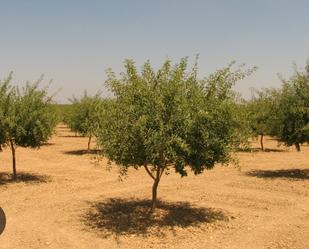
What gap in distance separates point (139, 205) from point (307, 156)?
63.7 ft

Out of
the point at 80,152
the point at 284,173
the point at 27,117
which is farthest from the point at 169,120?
the point at 80,152

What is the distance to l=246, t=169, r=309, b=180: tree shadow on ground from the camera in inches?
874

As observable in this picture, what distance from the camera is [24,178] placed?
2147 cm

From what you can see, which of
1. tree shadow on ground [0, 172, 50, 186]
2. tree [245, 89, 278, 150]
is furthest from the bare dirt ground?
tree [245, 89, 278, 150]

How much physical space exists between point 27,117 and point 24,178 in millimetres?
3697

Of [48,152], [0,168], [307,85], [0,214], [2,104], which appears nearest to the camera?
[0,214]

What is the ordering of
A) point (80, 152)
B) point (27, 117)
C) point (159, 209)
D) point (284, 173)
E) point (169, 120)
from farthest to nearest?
point (80, 152) < point (284, 173) < point (27, 117) < point (159, 209) < point (169, 120)

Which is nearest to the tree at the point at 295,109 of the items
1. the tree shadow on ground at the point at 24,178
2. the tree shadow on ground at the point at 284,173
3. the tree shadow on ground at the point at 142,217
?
the tree shadow on ground at the point at 284,173

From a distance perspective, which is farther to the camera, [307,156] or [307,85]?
[307,156]

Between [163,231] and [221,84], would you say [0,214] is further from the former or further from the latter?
[221,84]

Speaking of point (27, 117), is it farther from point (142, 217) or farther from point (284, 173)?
point (284, 173)

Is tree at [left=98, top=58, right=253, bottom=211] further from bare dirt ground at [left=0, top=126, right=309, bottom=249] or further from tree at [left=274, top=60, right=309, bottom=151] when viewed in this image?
tree at [left=274, top=60, right=309, bottom=151]

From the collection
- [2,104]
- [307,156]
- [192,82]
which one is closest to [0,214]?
[192,82]

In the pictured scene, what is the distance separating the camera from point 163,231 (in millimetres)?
12539
